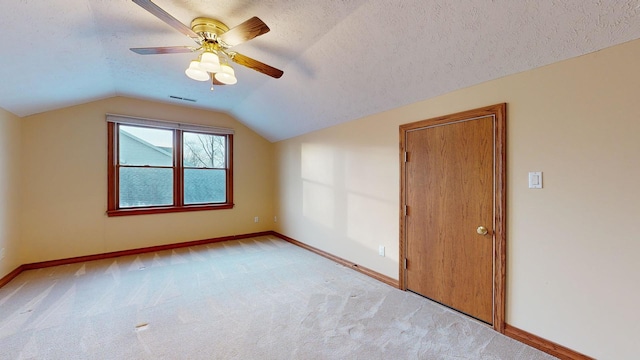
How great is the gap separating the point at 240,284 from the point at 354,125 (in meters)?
2.57

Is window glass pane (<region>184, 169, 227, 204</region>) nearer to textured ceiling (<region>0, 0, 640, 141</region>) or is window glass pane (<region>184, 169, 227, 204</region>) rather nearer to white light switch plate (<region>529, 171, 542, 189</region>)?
textured ceiling (<region>0, 0, 640, 141</region>)

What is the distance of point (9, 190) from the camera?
327 cm

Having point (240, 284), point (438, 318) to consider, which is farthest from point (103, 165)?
point (438, 318)

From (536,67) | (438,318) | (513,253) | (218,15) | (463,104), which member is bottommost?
(438,318)

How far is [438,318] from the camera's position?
7.91 ft

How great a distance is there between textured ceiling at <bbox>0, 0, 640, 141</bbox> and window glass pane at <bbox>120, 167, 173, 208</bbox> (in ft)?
4.58

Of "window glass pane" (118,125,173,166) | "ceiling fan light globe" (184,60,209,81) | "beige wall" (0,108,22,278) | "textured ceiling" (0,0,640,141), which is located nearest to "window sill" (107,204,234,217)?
"window glass pane" (118,125,173,166)

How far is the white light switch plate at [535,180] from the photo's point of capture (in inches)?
79.1

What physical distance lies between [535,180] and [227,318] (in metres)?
2.89

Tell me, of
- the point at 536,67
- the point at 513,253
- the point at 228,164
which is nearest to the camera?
the point at 536,67

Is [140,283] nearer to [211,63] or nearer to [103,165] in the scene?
[103,165]

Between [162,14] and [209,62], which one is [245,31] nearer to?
[209,62]

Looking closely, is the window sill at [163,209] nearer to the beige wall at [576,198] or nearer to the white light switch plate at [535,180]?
the beige wall at [576,198]

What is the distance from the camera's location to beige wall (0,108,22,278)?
311cm
